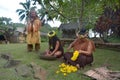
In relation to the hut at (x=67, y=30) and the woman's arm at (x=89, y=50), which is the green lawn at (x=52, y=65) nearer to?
the woman's arm at (x=89, y=50)

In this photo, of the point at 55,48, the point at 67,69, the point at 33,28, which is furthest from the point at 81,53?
the point at 33,28

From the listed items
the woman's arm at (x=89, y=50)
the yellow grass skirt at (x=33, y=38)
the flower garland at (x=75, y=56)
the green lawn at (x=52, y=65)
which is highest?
the yellow grass skirt at (x=33, y=38)

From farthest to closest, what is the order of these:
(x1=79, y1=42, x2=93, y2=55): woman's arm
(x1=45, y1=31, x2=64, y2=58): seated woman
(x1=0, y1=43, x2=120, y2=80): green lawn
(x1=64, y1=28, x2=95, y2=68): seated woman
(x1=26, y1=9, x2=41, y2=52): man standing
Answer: (x1=26, y1=9, x2=41, y2=52): man standing, (x1=45, y1=31, x2=64, y2=58): seated woman, (x1=79, y1=42, x2=93, y2=55): woman's arm, (x1=64, y1=28, x2=95, y2=68): seated woman, (x1=0, y1=43, x2=120, y2=80): green lawn

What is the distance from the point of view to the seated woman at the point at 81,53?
8336 mm

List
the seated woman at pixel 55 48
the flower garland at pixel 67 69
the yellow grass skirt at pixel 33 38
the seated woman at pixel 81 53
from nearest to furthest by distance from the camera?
the flower garland at pixel 67 69 → the seated woman at pixel 81 53 → the seated woman at pixel 55 48 → the yellow grass skirt at pixel 33 38

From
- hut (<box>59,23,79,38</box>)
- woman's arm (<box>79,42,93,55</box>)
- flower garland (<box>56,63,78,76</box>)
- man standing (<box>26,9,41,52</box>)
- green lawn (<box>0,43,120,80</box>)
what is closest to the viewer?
green lawn (<box>0,43,120,80</box>)

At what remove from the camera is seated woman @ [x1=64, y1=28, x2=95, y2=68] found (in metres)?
8.34

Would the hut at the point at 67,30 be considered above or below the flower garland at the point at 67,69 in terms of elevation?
above

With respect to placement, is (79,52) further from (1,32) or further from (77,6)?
(1,32)

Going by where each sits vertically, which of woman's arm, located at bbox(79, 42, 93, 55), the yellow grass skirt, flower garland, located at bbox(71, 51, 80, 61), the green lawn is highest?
the yellow grass skirt

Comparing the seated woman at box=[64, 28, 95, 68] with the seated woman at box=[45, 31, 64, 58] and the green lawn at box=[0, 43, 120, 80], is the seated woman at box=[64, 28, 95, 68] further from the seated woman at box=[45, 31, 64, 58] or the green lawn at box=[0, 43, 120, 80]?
the seated woman at box=[45, 31, 64, 58]

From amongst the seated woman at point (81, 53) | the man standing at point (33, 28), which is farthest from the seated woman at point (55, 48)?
the man standing at point (33, 28)

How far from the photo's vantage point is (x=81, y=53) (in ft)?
27.8

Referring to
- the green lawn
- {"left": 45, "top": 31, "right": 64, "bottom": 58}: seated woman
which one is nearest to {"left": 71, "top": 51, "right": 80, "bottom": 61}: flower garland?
the green lawn
